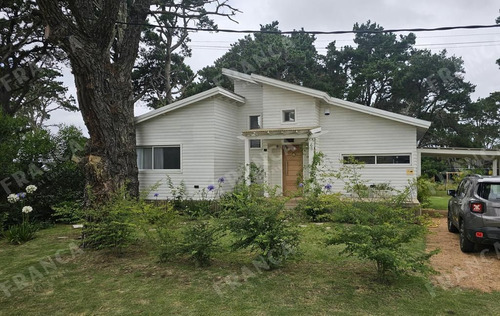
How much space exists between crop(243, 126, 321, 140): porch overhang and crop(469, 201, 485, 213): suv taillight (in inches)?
263

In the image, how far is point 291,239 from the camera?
5027mm

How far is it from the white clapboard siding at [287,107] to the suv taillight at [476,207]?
7.40 metres

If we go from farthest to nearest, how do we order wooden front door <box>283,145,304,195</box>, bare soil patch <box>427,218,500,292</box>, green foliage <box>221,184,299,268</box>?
wooden front door <box>283,145,304,195</box> → green foliage <box>221,184,299,268</box> → bare soil patch <box>427,218,500,292</box>

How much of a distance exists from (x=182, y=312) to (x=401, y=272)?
3.03 m

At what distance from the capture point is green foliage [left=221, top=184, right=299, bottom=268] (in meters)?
4.86

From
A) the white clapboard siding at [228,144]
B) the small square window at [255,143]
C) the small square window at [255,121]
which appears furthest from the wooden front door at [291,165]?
the white clapboard siding at [228,144]

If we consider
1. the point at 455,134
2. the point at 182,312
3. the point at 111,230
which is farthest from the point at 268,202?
the point at 455,134

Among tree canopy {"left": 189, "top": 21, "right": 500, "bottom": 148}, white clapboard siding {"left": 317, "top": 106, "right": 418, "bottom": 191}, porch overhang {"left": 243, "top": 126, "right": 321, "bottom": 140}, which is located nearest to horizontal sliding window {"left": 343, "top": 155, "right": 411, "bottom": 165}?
white clapboard siding {"left": 317, "top": 106, "right": 418, "bottom": 191}

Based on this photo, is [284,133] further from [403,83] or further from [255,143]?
[403,83]

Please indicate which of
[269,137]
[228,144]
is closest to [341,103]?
[269,137]

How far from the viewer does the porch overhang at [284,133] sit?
12.3 meters

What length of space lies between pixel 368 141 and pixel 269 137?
3795mm

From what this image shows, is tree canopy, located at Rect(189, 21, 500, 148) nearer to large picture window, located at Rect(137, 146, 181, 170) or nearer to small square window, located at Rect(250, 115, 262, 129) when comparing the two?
small square window, located at Rect(250, 115, 262, 129)

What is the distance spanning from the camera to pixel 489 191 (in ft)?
19.9
